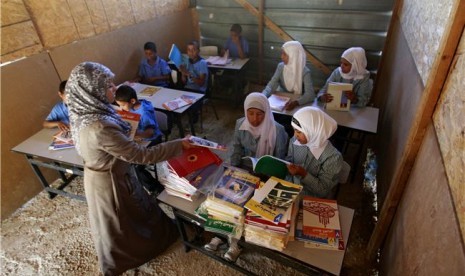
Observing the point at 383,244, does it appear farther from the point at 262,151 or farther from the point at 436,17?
the point at 436,17

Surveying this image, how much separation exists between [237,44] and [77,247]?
4.13m

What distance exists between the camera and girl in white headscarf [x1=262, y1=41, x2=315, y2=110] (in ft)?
11.2

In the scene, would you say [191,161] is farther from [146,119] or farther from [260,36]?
[260,36]

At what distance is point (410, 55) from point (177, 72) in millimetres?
3436

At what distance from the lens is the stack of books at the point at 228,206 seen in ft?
5.58

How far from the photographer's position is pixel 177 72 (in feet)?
15.3

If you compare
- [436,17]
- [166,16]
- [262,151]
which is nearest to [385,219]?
[262,151]

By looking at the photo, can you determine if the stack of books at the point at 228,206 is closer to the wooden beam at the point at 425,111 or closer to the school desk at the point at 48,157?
the wooden beam at the point at 425,111

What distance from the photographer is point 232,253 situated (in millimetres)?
A: 2379

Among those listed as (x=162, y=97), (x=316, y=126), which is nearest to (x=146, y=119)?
(x=162, y=97)

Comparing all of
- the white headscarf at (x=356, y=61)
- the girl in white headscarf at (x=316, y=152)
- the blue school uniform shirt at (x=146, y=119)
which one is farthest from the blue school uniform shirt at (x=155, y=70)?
the girl in white headscarf at (x=316, y=152)

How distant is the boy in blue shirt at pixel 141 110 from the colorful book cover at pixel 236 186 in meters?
1.42

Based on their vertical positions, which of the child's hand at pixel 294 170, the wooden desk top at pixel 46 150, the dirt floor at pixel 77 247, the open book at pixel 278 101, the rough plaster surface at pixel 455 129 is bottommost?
the dirt floor at pixel 77 247

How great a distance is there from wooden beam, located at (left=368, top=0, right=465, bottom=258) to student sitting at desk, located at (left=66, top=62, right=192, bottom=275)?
5.23 feet
